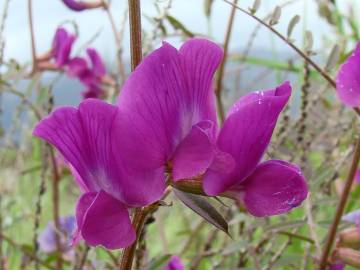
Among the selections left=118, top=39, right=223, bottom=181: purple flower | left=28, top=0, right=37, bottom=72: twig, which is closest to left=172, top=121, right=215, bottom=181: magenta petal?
left=118, top=39, right=223, bottom=181: purple flower

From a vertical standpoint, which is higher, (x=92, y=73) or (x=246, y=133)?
(x=246, y=133)

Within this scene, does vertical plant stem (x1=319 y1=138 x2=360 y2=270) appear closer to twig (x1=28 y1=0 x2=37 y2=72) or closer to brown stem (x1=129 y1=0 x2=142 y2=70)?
brown stem (x1=129 y1=0 x2=142 y2=70)

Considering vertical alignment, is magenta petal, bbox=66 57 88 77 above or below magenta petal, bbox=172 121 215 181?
below

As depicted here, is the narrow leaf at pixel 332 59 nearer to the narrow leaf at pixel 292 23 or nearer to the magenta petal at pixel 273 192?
the narrow leaf at pixel 292 23

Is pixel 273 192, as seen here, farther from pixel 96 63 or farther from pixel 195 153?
pixel 96 63

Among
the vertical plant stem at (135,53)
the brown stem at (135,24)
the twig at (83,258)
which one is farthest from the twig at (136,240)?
the twig at (83,258)

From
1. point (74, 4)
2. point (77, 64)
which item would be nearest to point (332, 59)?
point (74, 4)
